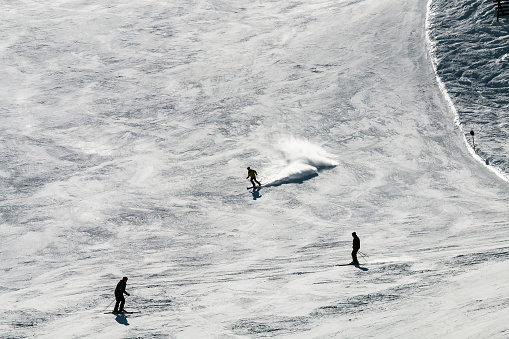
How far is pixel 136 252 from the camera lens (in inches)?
864

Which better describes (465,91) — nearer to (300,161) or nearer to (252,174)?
(300,161)

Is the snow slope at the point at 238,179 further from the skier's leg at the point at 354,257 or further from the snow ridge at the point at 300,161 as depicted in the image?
the skier's leg at the point at 354,257

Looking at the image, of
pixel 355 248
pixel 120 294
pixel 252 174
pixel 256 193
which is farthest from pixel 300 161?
pixel 120 294

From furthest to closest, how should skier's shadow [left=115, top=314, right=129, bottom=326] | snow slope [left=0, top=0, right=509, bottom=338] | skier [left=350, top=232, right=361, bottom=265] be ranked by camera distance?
skier [left=350, top=232, right=361, bottom=265] → snow slope [left=0, top=0, right=509, bottom=338] → skier's shadow [left=115, top=314, right=129, bottom=326]

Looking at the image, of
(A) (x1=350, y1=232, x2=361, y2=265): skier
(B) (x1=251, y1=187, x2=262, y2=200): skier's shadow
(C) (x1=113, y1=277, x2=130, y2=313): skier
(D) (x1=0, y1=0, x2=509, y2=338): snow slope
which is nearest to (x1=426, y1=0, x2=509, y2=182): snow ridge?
(D) (x1=0, y1=0, x2=509, y2=338): snow slope

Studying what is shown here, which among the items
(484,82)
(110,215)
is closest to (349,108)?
(484,82)

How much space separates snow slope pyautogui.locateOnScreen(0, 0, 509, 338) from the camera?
666 inches

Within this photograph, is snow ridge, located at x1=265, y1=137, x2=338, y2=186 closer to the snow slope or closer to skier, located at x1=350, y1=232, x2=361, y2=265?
the snow slope

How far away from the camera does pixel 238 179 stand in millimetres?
Result: 26875

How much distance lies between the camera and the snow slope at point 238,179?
16922mm

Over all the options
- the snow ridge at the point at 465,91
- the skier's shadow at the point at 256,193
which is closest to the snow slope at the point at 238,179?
the skier's shadow at the point at 256,193

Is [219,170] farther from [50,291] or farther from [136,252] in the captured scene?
[50,291]

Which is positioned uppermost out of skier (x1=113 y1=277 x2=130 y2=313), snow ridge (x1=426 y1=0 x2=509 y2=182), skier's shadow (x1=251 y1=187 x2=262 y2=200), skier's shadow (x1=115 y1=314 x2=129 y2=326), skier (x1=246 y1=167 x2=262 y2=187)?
snow ridge (x1=426 y1=0 x2=509 y2=182)

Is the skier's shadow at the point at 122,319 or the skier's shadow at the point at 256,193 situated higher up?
the skier's shadow at the point at 256,193
